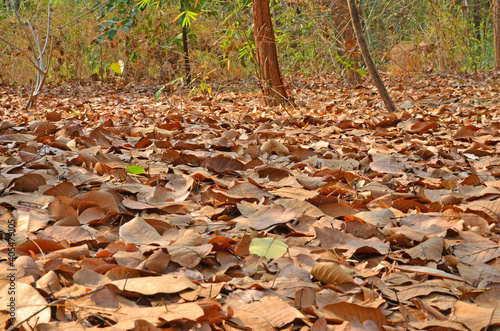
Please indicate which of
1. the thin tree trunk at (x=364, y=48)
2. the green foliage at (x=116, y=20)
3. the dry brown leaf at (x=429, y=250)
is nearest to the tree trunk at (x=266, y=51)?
the thin tree trunk at (x=364, y=48)

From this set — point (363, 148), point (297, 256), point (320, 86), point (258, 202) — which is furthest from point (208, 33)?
point (297, 256)

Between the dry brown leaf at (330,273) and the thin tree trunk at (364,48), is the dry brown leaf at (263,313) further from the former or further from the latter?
the thin tree trunk at (364,48)

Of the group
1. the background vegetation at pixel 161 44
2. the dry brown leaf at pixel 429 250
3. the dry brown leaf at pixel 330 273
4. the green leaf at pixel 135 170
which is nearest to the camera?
the dry brown leaf at pixel 330 273

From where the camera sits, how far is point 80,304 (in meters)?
1.05

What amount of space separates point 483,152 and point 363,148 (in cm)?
58

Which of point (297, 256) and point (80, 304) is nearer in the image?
point (80, 304)

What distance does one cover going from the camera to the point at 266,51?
4.41 meters

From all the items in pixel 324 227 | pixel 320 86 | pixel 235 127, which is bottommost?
pixel 320 86

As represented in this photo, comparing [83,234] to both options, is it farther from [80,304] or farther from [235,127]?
[235,127]

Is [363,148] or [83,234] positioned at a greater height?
[83,234]

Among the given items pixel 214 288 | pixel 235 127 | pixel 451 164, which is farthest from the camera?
pixel 235 127

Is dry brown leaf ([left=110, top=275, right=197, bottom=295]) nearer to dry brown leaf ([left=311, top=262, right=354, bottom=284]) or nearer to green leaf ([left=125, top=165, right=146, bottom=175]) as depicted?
dry brown leaf ([left=311, top=262, right=354, bottom=284])

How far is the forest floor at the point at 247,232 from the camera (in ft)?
3.49

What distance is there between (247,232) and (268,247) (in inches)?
6.8
